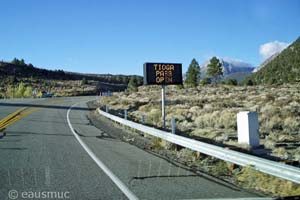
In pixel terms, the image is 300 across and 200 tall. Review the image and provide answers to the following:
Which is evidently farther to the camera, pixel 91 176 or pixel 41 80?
pixel 41 80

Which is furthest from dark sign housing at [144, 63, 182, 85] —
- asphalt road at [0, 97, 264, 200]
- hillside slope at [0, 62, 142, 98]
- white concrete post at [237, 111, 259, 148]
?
hillside slope at [0, 62, 142, 98]

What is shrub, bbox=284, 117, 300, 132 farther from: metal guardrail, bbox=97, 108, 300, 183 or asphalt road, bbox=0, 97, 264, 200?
asphalt road, bbox=0, 97, 264, 200

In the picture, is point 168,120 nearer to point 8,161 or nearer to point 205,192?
point 8,161

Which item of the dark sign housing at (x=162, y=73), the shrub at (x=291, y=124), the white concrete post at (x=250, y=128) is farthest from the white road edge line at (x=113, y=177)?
the shrub at (x=291, y=124)

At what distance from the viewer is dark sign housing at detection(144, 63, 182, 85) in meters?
18.5

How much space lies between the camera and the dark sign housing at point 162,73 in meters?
18.5

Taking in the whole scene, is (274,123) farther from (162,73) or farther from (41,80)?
(41,80)

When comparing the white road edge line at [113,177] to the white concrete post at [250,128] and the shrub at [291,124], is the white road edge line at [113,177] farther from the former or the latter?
the shrub at [291,124]

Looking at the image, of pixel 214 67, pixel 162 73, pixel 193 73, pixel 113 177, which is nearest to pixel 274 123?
pixel 162 73

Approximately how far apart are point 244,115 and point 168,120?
37.4 ft

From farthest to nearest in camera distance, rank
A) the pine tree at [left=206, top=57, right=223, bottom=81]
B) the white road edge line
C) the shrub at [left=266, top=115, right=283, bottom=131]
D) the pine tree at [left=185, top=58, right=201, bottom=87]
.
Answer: the pine tree at [left=206, top=57, right=223, bottom=81] < the pine tree at [left=185, top=58, right=201, bottom=87] < the shrub at [left=266, top=115, right=283, bottom=131] < the white road edge line

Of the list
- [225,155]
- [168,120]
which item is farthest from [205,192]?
[168,120]

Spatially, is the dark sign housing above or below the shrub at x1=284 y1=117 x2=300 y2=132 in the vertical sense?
above

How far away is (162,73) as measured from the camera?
18.9 meters
